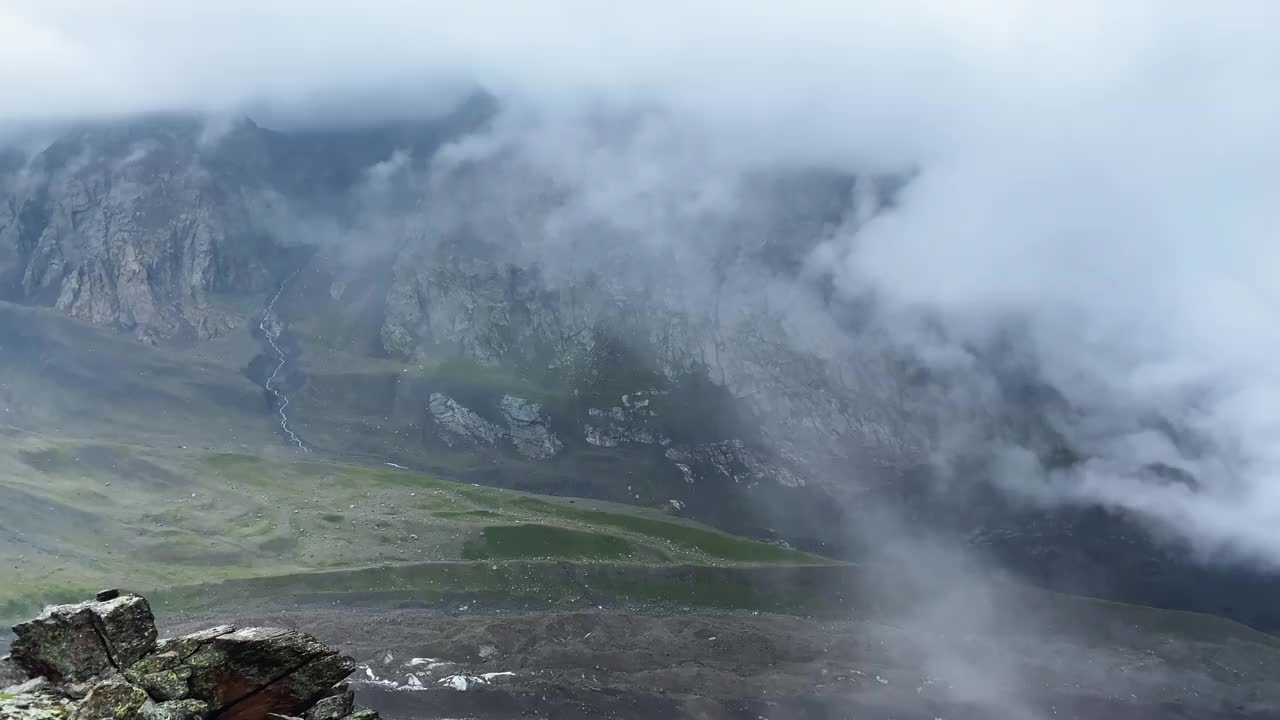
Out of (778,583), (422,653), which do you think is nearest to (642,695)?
(422,653)

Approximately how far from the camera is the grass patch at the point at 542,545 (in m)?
179

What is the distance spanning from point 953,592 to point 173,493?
564 feet

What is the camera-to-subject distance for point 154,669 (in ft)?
103

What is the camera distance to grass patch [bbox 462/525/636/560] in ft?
586

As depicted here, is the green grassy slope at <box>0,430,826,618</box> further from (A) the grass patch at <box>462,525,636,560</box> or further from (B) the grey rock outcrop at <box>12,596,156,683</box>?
(B) the grey rock outcrop at <box>12,596,156,683</box>

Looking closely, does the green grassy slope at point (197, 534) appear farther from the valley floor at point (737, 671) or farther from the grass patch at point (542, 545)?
the valley floor at point (737, 671)

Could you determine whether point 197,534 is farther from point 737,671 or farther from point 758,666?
point 758,666

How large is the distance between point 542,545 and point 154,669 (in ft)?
513

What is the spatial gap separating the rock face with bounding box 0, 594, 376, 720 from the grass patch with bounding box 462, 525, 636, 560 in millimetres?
143441

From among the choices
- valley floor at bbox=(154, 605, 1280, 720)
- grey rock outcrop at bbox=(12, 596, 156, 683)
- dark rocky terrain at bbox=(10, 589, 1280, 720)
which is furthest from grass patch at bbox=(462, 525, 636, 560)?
grey rock outcrop at bbox=(12, 596, 156, 683)

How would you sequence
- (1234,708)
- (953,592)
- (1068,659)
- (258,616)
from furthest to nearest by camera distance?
(953,592) → (1068,659) → (1234,708) → (258,616)

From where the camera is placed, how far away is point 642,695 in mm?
121000

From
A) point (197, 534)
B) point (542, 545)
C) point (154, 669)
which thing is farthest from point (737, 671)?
point (154, 669)

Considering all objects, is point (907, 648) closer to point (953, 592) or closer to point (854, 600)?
point (854, 600)
